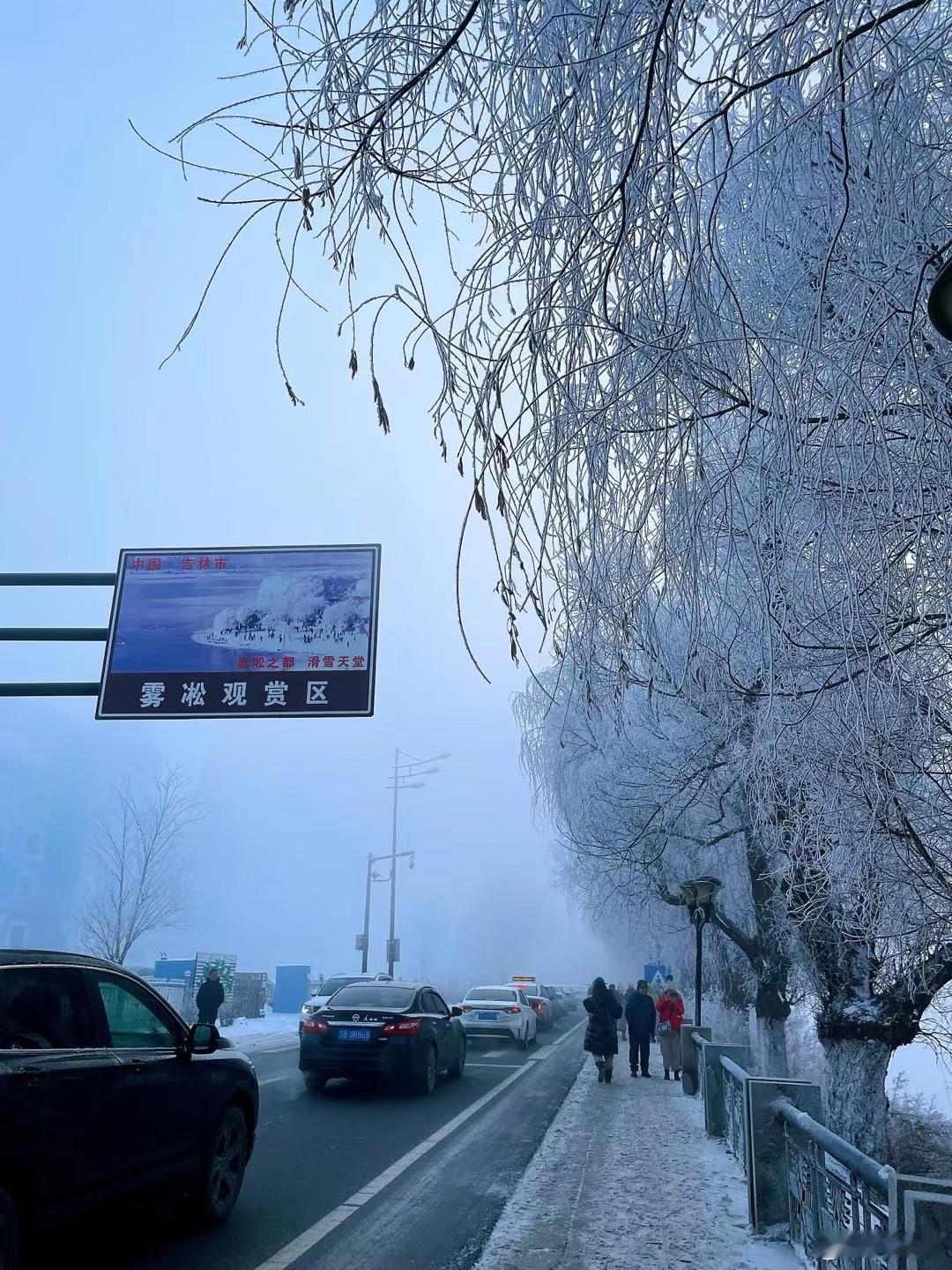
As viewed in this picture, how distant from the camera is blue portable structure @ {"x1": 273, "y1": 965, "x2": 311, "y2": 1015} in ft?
130

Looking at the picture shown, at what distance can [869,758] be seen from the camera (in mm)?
6848

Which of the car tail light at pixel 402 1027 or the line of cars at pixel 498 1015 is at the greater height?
the car tail light at pixel 402 1027

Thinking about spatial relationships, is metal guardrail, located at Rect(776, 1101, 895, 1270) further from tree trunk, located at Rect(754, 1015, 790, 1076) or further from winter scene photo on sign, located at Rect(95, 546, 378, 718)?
tree trunk, located at Rect(754, 1015, 790, 1076)

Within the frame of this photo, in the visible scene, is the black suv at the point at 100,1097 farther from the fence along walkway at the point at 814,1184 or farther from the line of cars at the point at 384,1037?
the line of cars at the point at 384,1037

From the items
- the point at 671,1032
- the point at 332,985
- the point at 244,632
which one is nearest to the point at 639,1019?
the point at 671,1032

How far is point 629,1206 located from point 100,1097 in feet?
12.9

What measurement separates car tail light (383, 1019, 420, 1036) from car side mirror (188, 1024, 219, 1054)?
24.2 ft

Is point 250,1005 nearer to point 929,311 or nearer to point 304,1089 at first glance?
point 304,1089

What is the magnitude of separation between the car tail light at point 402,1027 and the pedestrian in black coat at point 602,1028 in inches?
136

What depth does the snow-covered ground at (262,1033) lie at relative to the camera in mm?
20672

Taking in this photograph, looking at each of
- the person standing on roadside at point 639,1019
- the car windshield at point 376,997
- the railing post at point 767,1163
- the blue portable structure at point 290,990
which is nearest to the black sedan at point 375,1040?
the car windshield at point 376,997

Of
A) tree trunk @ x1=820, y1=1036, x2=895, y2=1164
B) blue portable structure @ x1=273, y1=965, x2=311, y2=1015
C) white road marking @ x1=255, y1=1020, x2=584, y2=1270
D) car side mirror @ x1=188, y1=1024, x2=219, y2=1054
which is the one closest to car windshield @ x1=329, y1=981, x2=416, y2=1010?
white road marking @ x1=255, y1=1020, x2=584, y2=1270

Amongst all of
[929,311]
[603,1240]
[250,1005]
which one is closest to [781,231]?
[929,311]

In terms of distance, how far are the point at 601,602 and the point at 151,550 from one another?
38.1 ft
